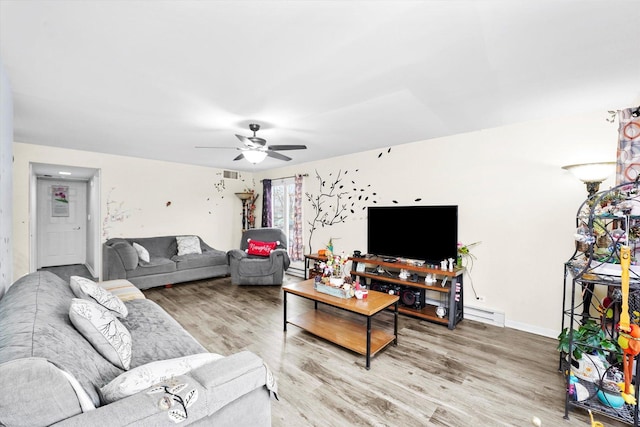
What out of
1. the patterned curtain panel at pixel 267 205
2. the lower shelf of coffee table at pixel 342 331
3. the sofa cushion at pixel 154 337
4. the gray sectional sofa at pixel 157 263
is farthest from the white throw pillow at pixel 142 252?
the lower shelf of coffee table at pixel 342 331

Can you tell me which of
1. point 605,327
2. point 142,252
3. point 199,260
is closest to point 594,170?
point 605,327

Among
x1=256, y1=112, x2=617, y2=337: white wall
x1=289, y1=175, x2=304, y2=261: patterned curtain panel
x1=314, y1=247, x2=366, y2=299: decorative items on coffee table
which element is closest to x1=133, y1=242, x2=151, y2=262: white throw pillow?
x1=289, y1=175, x2=304, y2=261: patterned curtain panel

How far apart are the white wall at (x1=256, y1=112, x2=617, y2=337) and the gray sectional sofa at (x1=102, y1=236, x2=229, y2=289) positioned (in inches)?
147

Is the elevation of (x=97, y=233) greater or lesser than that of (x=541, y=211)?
lesser

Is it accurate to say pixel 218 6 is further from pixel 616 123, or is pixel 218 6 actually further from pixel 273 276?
pixel 273 276

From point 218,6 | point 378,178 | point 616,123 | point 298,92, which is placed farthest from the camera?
point 378,178

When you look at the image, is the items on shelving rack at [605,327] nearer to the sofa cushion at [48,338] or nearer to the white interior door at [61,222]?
the sofa cushion at [48,338]

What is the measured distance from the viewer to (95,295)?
2045 millimetres

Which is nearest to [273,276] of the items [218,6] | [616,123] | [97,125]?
[97,125]

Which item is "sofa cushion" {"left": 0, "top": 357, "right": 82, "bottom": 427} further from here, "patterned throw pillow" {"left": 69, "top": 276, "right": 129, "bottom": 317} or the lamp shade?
the lamp shade

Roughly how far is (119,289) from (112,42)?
2.35 meters

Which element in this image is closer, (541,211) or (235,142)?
(541,211)

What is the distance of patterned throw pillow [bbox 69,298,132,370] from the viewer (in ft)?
4.78

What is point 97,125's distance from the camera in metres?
3.25
